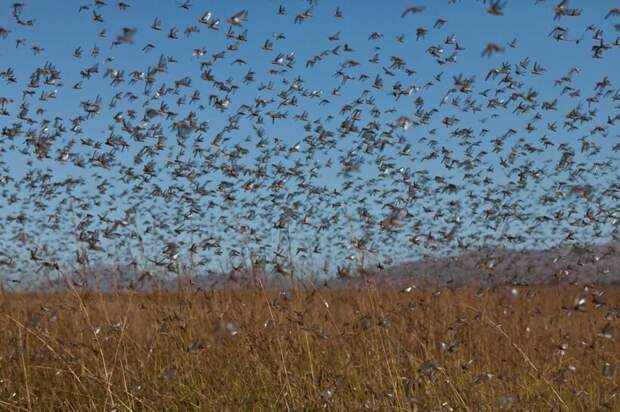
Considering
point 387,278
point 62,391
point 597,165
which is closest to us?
point 62,391

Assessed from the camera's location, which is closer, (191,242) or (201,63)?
(191,242)

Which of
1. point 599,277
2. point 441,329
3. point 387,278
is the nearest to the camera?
point 441,329

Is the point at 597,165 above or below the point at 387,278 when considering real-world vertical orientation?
above

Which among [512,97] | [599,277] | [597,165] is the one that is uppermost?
[512,97]

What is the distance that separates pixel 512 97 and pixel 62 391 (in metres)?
5.35

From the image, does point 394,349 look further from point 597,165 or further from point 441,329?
point 597,165

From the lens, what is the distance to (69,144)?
7.57m

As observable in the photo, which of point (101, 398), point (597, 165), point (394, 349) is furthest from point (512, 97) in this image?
point (101, 398)

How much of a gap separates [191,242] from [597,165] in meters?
5.41

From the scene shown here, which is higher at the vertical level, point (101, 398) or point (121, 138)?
point (121, 138)

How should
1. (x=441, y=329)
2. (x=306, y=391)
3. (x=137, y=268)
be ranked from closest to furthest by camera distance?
(x=306, y=391)
(x=137, y=268)
(x=441, y=329)

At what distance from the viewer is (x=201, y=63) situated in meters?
8.16

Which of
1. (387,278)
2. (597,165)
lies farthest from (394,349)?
(597,165)

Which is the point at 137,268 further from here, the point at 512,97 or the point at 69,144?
the point at 512,97
